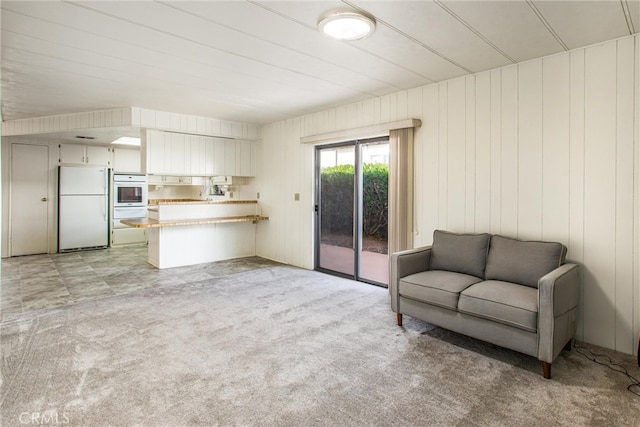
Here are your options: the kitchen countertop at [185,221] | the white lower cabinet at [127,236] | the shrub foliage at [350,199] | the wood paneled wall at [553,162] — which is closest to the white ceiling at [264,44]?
the wood paneled wall at [553,162]

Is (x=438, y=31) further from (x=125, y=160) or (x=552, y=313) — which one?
(x=125, y=160)

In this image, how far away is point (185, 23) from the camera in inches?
99.1

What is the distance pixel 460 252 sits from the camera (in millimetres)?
3303

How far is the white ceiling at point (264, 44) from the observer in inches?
91.1

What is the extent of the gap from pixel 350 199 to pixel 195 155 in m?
2.86

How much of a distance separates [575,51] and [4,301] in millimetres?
6210

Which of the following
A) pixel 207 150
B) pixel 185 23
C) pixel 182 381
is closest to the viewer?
pixel 182 381

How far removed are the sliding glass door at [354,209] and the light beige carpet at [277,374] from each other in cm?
129

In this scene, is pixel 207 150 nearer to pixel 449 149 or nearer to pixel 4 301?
pixel 4 301

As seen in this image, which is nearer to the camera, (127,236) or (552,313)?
(552,313)

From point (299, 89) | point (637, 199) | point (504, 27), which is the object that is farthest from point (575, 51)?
point (299, 89)

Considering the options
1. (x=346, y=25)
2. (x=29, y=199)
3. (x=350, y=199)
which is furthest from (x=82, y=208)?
(x=346, y=25)

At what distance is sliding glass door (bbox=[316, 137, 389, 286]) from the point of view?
15.4 feet

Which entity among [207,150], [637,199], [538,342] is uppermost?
[207,150]
